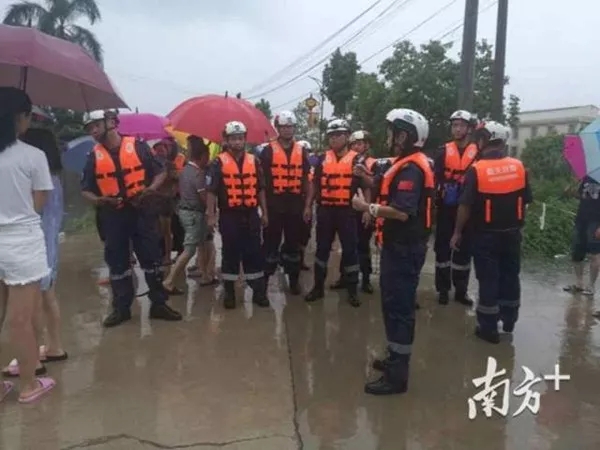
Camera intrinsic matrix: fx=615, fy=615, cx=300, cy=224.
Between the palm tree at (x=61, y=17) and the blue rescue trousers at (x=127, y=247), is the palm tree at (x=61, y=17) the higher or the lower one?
the higher one

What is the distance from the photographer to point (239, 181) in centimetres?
563

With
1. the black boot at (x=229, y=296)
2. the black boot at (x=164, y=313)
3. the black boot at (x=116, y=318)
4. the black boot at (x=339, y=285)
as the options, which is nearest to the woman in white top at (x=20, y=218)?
the black boot at (x=116, y=318)

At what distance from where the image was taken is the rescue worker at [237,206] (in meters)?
5.63

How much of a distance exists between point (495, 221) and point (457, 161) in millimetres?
1048

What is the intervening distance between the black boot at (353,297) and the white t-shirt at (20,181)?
129 inches

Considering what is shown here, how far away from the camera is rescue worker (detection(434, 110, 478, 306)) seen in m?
5.73

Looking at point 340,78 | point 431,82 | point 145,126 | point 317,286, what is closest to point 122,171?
point 145,126

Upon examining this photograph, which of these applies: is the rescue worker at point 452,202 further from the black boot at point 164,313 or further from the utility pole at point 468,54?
the utility pole at point 468,54

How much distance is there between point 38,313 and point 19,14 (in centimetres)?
3289

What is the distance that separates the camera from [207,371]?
14.3ft

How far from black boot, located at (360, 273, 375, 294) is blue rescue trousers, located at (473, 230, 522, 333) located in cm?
158

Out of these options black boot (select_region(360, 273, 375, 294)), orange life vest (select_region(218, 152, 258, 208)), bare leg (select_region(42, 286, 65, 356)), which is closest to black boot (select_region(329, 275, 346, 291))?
black boot (select_region(360, 273, 375, 294))

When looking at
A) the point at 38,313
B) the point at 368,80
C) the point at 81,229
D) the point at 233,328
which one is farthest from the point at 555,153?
the point at 38,313

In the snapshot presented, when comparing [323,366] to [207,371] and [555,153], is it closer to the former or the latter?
[207,371]
